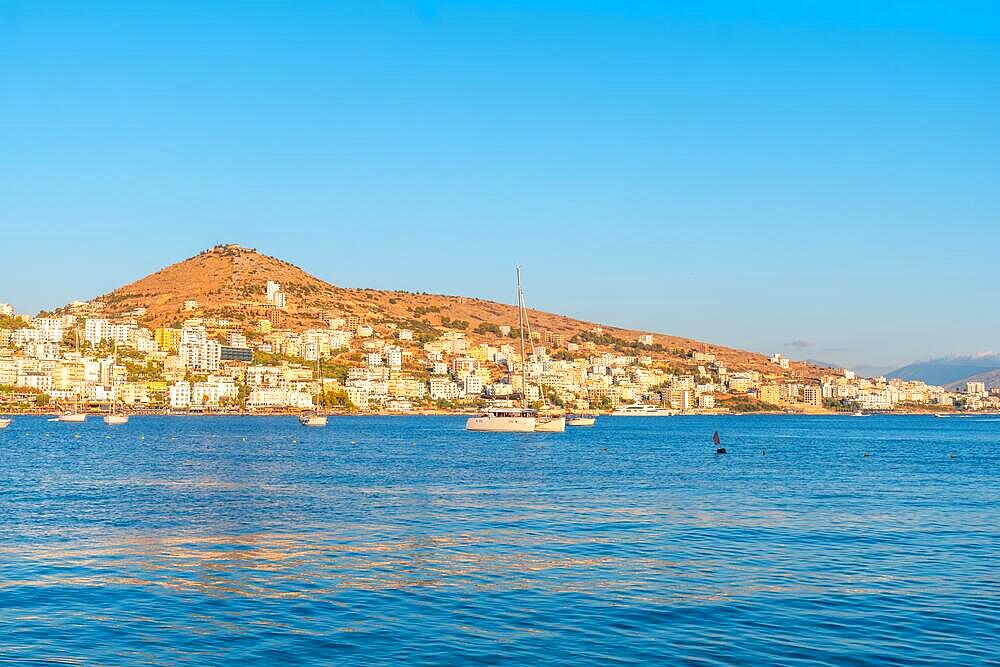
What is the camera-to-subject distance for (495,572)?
25125mm

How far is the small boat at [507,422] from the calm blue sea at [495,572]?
223ft

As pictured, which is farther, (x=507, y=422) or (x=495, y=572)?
(x=507, y=422)

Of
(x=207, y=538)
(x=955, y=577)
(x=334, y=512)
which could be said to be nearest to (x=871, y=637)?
(x=955, y=577)

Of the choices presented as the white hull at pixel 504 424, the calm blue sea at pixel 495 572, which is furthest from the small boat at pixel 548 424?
the calm blue sea at pixel 495 572

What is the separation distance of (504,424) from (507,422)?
1.93ft

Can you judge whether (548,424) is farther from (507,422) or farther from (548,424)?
(507,422)

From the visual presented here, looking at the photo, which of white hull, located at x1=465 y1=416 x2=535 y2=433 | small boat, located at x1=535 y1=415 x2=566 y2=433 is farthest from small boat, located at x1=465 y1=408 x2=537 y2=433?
small boat, located at x1=535 y1=415 x2=566 y2=433

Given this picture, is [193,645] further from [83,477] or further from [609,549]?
[83,477]

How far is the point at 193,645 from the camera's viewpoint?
60.5 feet

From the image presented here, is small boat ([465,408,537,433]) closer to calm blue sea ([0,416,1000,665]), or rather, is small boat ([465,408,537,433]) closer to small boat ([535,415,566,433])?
small boat ([535,415,566,433])

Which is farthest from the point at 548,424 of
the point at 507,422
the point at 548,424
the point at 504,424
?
the point at 504,424

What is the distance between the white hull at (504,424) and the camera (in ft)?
396

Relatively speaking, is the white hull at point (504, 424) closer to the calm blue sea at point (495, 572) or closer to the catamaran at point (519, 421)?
the catamaran at point (519, 421)

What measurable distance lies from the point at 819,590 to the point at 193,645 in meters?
13.7
